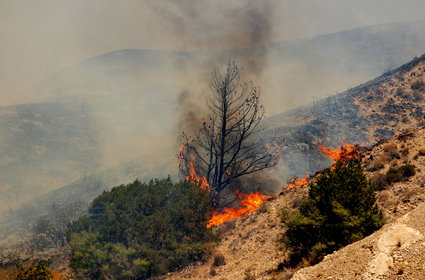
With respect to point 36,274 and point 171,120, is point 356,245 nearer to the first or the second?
point 36,274

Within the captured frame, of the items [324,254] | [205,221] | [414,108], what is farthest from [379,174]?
[414,108]

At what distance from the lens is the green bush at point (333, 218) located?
35.6ft

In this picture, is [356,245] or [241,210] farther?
[241,210]

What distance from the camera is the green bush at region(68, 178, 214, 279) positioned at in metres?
16.8

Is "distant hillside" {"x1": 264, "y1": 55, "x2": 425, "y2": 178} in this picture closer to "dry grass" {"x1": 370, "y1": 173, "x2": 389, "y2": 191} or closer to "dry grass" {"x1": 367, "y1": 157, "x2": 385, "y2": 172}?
"dry grass" {"x1": 367, "y1": 157, "x2": 385, "y2": 172}

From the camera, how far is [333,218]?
36.9 feet

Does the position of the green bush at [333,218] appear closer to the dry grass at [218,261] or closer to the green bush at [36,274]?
the dry grass at [218,261]

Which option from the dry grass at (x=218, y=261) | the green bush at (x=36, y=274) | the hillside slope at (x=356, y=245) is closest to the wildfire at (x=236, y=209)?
the hillside slope at (x=356, y=245)

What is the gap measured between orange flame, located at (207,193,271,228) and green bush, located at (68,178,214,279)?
5.34ft

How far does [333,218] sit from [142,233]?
36.5 ft

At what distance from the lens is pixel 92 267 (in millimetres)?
16719

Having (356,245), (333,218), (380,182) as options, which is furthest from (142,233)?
(380,182)

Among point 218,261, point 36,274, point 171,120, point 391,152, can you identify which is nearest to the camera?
point 36,274

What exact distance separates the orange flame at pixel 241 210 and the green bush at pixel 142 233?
1627 millimetres
